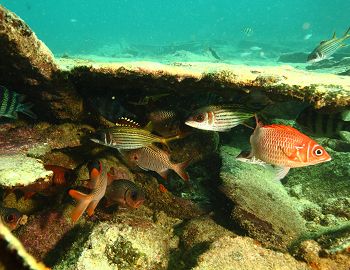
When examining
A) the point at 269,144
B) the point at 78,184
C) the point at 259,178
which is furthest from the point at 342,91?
the point at 78,184

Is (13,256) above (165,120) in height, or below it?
above

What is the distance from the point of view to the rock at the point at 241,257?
2.87m

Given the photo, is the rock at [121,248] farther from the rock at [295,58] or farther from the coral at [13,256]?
the rock at [295,58]

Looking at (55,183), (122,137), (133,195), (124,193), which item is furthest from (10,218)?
(122,137)

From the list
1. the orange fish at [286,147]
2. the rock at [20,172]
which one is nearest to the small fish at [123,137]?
the rock at [20,172]

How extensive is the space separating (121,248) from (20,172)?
1327 mm

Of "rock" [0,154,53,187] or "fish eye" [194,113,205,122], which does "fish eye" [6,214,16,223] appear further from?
"fish eye" [194,113,205,122]

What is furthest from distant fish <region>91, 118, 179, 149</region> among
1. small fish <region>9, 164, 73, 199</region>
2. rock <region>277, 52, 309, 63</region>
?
rock <region>277, 52, 309, 63</region>

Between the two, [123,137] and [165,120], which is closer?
[123,137]

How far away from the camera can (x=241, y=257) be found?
2971mm

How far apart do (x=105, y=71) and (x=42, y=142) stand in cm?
128

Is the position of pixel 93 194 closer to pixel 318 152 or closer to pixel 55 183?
pixel 55 183

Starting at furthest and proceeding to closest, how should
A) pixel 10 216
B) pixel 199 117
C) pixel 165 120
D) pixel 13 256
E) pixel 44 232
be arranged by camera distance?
pixel 165 120, pixel 44 232, pixel 10 216, pixel 199 117, pixel 13 256

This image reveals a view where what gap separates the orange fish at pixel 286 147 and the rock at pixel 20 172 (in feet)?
6.91
